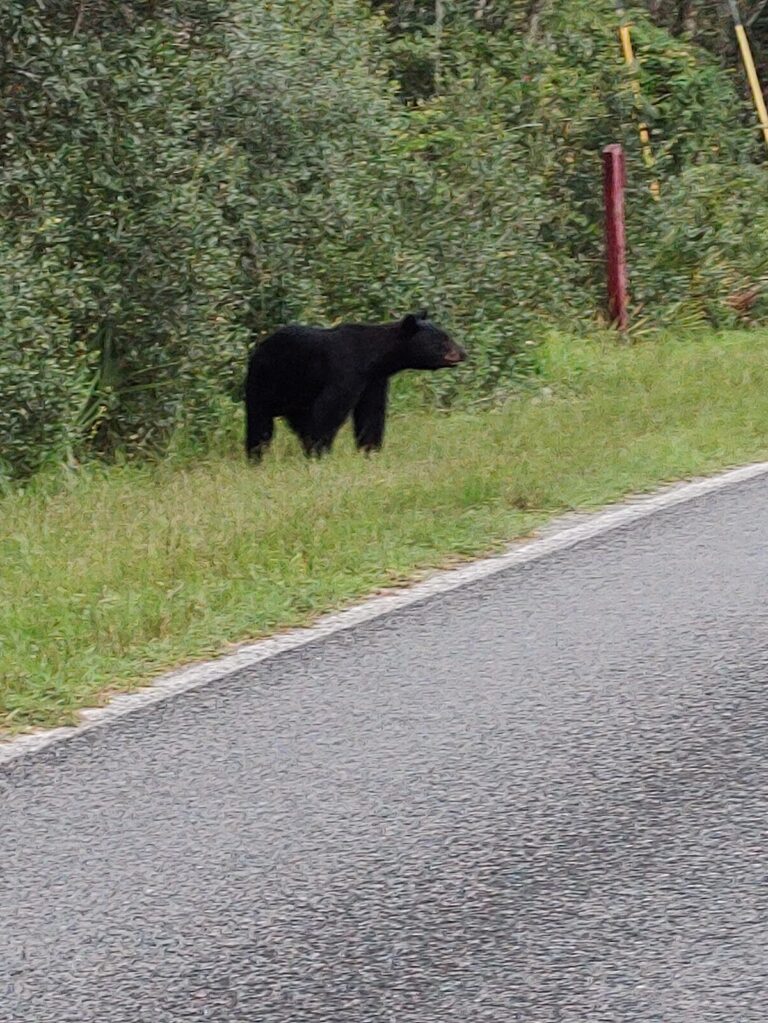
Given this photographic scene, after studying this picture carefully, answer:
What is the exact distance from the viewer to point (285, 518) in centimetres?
894

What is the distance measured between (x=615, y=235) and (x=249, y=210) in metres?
5.43

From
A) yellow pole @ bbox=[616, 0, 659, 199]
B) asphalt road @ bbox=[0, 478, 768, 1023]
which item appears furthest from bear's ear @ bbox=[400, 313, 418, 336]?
yellow pole @ bbox=[616, 0, 659, 199]

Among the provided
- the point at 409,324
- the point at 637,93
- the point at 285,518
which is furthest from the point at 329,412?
the point at 637,93

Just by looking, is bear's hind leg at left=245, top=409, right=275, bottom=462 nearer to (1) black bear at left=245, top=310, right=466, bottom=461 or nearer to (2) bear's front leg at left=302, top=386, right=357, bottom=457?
(1) black bear at left=245, top=310, right=466, bottom=461

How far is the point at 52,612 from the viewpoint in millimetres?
7266

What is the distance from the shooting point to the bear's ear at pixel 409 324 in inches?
468

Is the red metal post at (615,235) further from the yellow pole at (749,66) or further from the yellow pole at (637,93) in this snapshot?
the yellow pole at (749,66)

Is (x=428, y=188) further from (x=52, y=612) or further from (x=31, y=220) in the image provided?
(x=52, y=612)

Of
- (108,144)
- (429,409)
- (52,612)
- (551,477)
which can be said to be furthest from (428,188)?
(52,612)

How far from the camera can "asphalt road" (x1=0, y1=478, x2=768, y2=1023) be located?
4.05 m

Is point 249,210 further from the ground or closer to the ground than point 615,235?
further from the ground

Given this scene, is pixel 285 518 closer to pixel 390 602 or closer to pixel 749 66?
pixel 390 602

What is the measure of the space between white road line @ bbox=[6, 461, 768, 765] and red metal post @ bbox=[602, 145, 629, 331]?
7041 millimetres

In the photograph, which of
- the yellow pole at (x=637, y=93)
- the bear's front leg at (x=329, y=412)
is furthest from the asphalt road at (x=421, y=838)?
the yellow pole at (x=637, y=93)
